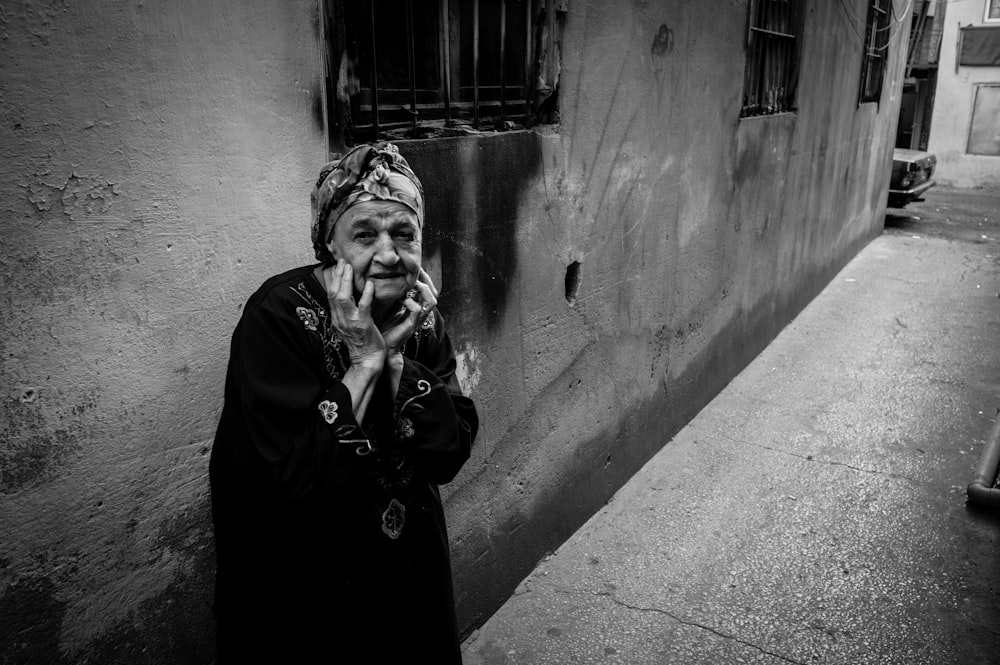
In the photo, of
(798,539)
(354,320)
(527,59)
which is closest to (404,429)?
(354,320)

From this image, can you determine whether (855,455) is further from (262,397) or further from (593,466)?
(262,397)

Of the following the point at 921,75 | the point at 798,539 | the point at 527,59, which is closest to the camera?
the point at 527,59

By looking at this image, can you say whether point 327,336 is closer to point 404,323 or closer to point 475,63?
point 404,323

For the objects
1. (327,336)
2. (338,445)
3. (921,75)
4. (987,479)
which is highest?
(921,75)

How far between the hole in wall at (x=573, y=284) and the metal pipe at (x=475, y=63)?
99 cm

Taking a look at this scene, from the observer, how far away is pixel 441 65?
2824 mm

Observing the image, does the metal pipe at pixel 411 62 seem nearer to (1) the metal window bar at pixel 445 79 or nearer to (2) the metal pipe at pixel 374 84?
(1) the metal window bar at pixel 445 79

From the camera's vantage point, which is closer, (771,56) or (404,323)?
(404,323)

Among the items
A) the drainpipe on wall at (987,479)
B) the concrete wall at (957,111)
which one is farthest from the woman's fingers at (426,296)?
the concrete wall at (957,111)

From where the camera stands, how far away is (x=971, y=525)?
4.14 metres

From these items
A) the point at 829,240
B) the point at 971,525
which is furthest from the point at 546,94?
the point at 829,240

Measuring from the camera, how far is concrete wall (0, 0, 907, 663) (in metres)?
1.67

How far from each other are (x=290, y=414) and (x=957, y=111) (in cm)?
2163

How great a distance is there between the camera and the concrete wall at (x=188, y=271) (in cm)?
167
